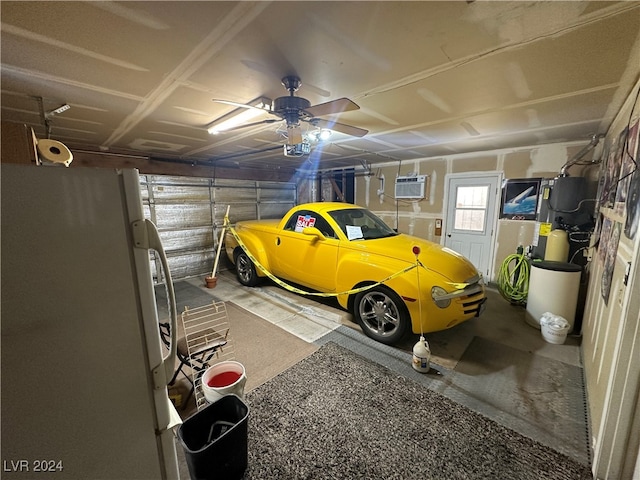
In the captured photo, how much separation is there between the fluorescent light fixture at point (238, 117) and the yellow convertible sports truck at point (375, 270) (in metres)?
1.54

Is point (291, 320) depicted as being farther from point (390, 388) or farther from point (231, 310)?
point (390, 388)

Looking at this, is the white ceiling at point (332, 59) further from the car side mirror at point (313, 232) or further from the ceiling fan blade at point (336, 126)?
the car side mirror at point (313, 232)

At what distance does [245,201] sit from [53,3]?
524cm

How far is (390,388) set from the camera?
2164mm

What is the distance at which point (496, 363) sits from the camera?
2.50 meters

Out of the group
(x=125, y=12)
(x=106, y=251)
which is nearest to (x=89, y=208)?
(x=106, y=251)

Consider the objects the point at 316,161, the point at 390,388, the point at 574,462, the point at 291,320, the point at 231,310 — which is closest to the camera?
the point at 574,462

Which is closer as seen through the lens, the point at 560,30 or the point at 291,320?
the point at 560,30

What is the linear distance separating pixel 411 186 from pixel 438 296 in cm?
354

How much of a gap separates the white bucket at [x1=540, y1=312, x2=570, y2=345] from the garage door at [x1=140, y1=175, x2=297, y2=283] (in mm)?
5819

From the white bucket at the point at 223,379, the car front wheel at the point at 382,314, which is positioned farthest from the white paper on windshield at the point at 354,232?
the white bucket at the point at 223,379

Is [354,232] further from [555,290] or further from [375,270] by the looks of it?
[555,290]

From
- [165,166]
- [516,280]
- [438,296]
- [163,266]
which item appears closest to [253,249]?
[165,166]

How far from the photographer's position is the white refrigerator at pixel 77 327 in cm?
72
